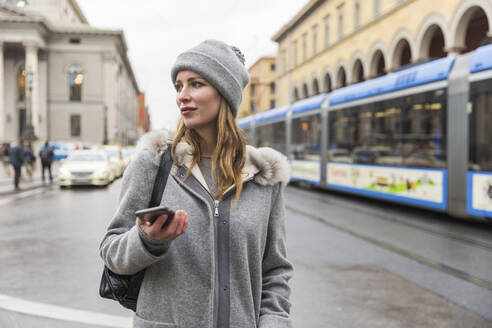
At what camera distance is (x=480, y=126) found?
970 centimetres

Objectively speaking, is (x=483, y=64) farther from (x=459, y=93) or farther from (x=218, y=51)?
(x=218, y=51)

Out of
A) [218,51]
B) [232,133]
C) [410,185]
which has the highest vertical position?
[218,51]

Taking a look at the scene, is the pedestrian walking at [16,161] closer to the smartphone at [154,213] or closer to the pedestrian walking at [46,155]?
the pedestrian walking at [46,155]

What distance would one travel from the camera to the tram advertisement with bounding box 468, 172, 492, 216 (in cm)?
934

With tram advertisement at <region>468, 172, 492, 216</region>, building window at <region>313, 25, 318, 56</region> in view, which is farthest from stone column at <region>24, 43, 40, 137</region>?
tram advertisement at <region>468, 172, 492, 216</region>

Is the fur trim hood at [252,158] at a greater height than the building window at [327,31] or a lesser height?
lesser

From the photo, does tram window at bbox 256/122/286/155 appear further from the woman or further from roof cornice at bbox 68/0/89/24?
roof cornice at bbox 68/0/89/24

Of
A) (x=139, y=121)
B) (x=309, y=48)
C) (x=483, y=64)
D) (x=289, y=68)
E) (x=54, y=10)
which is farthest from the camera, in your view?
(x=139, y=121)

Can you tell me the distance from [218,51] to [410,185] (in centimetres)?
1044

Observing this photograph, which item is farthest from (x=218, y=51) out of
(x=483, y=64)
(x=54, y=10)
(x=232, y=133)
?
(x=54, y=10)

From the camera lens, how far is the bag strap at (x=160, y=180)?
6.18 feet

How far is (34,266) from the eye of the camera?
679 centimetres

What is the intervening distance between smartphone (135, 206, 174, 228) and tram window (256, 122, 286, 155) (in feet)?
65.4

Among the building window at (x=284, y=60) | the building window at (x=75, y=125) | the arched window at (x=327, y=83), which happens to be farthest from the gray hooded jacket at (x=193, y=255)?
the building window at (x=75, y=125)
